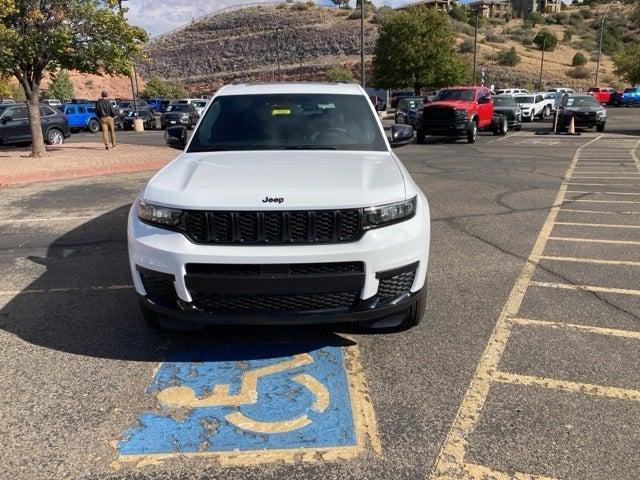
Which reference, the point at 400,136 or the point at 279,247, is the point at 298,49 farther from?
the point at 279,247

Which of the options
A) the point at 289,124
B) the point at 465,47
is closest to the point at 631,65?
the point at 465,47

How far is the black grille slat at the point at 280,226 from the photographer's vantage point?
3.24 meters

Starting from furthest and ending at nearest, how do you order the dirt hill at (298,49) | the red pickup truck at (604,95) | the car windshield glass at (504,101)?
1. the dirt hill at (298,49)
2. the red pickup truck at (604,95)
3. the car windshield glass at (504,101)

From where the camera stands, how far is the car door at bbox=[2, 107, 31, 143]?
2059 cm

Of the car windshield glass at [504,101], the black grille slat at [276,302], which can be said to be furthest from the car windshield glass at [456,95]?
the black grille slat at [276,302]

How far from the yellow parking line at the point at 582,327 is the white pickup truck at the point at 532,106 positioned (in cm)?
2906

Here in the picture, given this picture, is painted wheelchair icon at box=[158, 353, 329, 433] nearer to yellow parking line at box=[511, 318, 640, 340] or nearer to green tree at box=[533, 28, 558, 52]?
yellow parking line at box=[511, 318, 640, 340]

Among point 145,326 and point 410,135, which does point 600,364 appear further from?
point 145,326

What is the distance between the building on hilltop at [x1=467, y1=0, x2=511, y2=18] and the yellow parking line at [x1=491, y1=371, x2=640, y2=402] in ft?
479

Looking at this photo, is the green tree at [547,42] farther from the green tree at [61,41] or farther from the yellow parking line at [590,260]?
the yellow parking line at [590,260]

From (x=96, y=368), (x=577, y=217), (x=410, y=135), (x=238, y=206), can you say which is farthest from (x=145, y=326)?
(x=577, y=217)

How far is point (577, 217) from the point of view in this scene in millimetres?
7863

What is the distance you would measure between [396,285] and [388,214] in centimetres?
44

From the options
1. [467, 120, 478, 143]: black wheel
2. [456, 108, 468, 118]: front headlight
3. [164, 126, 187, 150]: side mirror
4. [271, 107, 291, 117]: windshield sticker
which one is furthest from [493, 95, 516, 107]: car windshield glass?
[271, 107, 291, 117]: windshield sticker
